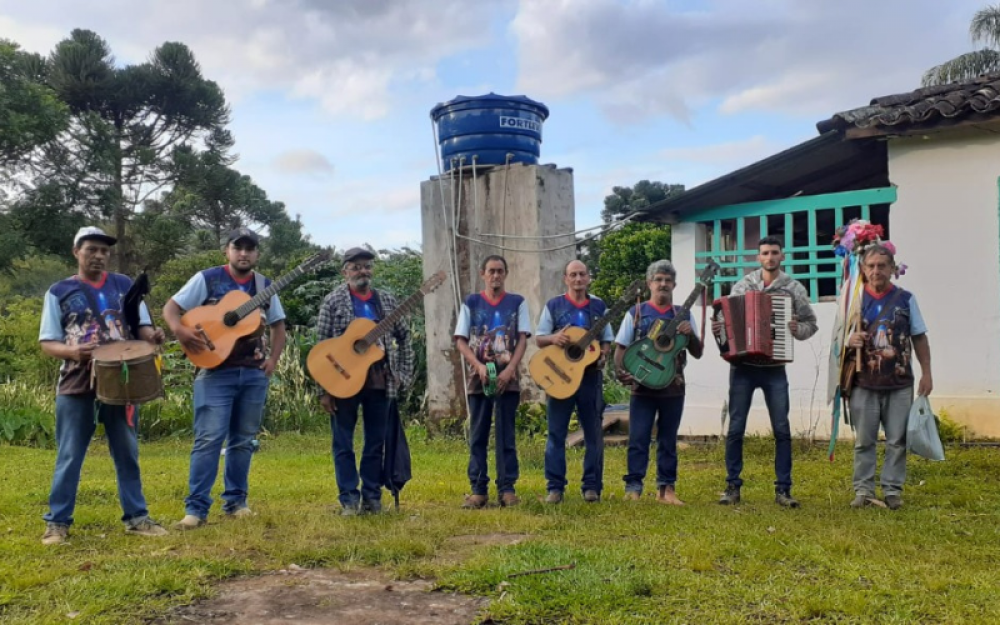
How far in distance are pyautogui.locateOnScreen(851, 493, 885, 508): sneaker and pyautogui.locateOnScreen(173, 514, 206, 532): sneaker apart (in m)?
4.32

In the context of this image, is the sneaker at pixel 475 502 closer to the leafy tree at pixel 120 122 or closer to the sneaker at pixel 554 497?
the sneaker at pixel 554 497

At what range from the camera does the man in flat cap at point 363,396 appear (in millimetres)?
6082

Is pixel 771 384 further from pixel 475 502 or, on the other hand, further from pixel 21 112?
pixel 21 112

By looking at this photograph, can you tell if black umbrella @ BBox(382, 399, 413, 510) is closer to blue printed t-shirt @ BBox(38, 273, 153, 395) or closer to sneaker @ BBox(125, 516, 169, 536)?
sneaker @ BBox(125, 516, 169, 536)

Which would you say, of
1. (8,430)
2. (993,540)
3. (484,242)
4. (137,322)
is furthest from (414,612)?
(8,430)

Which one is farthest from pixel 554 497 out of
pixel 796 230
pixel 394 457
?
pixel 796 230

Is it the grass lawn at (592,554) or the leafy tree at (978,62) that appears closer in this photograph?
the grass lawn at (592,554)

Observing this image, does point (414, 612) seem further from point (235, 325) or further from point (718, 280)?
point (718, 280)

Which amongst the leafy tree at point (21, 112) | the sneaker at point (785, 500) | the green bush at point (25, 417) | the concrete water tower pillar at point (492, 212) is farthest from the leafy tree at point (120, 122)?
the sneaker at point (785, 500)

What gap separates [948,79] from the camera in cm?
2270

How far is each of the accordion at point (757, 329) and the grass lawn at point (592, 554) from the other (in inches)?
41.1

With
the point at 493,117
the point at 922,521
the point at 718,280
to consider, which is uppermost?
the point at 493,117

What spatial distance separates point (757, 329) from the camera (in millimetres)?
6273

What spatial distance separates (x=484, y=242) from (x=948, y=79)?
695 inches
